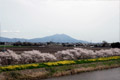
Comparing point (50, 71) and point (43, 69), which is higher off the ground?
point (43, 69)

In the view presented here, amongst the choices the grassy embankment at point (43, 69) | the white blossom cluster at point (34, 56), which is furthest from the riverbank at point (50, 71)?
the white blossom cluster at point (34, 56)

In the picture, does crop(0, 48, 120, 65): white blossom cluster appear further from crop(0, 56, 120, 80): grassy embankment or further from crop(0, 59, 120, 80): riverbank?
crop(0, 59, 120, 80): riverbank

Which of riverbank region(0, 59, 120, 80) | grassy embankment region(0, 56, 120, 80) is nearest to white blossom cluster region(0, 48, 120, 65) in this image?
grassy embankment region(0, 56, 120, 80)

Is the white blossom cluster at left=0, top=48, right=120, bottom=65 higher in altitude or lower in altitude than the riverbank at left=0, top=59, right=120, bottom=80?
higher

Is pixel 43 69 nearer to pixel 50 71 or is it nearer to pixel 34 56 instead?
pixel 50 71

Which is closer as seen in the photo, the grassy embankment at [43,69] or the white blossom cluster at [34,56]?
the grassy embankment at [43,69]

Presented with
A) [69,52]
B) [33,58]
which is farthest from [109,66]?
[33,58]

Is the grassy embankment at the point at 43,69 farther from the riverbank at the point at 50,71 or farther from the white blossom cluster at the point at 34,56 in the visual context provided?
the white blossom cluster at the point at 34,56

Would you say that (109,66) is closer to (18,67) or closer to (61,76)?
(61,76)

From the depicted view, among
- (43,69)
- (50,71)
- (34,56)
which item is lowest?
(50,71)

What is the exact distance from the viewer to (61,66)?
20656 millimetres

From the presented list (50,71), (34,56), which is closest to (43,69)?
(50,71)

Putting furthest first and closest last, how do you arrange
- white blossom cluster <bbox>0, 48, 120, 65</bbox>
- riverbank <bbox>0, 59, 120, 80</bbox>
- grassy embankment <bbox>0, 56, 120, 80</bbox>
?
white blossom cluster <bbox>0, 48, 120, 65</bbox>
grassy embankment <bbox>0, 56, 120, 80</bbox>
riverbank <bbox>0, 59, 120, 80</bbox>

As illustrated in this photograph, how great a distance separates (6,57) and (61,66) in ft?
22.3
